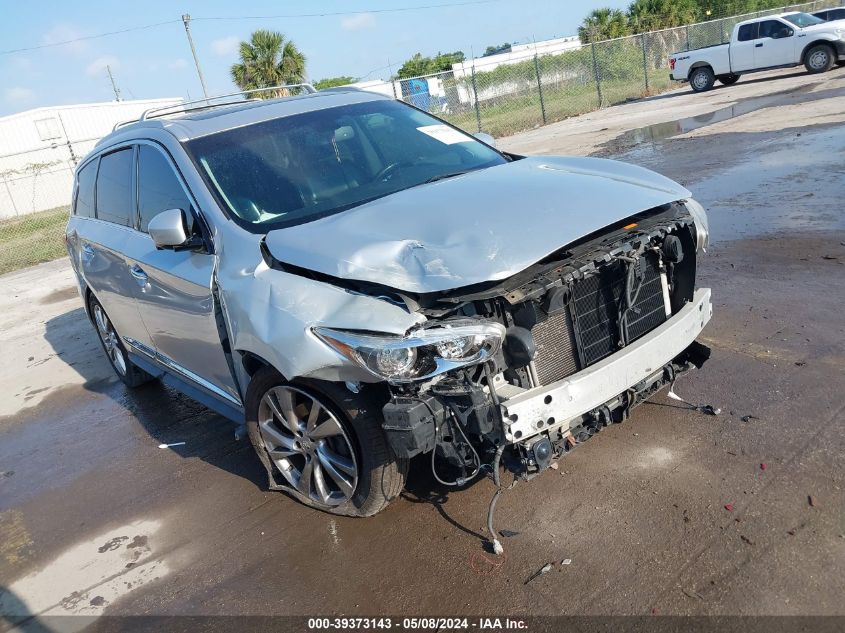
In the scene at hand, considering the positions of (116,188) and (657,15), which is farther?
(657,15)

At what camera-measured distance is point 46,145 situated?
135 feet

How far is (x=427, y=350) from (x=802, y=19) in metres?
23.2

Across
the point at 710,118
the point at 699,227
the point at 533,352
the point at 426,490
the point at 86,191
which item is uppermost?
the point at 86,191

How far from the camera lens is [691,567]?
9.20 ft

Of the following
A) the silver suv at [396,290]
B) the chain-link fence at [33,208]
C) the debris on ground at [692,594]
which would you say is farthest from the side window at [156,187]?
the chain-link fence at [33,208]

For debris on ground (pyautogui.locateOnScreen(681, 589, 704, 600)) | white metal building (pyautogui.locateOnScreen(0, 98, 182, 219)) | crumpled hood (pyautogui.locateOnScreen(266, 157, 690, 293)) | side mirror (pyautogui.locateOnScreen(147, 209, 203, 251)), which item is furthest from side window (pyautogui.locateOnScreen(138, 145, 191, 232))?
white metal building (pyautogui.locateOnScreen(0, 98, 182, 219))

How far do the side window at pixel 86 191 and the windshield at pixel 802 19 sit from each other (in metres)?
21.6

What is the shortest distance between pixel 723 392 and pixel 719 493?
1035mm

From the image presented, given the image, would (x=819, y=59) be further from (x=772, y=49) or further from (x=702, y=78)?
(x=702, y=78)

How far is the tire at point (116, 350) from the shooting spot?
5.99 meters

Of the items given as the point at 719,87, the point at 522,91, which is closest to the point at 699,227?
the point at 719,87

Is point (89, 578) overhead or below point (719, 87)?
overhead

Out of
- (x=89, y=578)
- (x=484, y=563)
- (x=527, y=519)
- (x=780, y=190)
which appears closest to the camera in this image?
(x=484, y=563)

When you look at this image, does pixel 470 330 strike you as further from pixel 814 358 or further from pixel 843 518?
pixel 814 358
